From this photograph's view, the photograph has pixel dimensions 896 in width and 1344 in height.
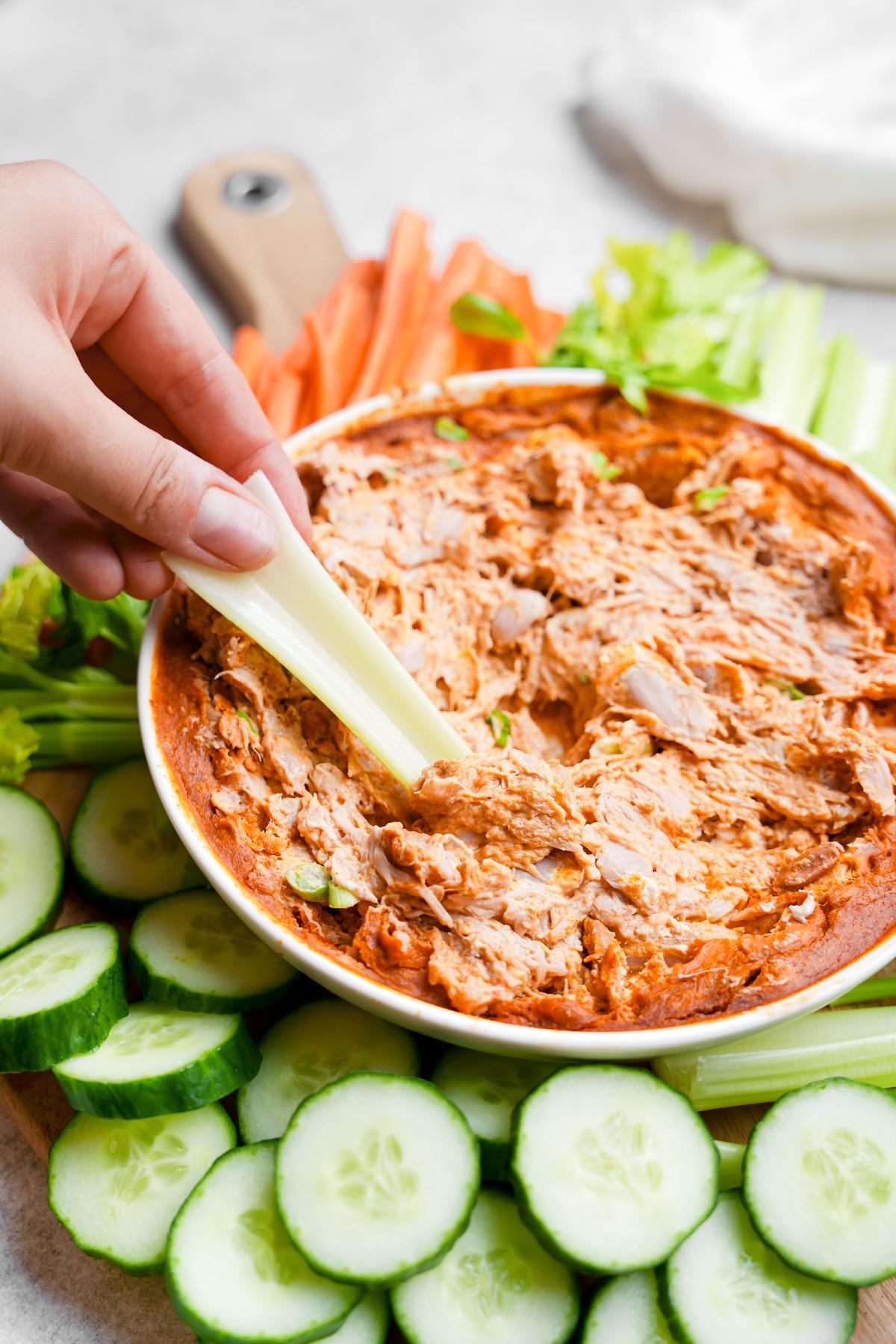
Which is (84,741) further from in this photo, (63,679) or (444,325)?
(444,325)

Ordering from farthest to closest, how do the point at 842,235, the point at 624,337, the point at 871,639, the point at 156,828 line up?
1. the point at 842,235
2. the point at 624,337
3. the point at 156,828
4. the point at 871,639

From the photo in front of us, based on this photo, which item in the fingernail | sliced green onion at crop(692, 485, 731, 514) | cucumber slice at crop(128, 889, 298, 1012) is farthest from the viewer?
sliced green onion at crop(692, 485, 731, 514)

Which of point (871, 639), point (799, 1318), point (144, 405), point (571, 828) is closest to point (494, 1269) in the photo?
point (799, 1318)

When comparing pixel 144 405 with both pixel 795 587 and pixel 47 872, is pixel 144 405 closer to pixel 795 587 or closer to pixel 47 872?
pixel 47 872

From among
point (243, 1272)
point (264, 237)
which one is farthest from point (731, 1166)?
point (264, 237)

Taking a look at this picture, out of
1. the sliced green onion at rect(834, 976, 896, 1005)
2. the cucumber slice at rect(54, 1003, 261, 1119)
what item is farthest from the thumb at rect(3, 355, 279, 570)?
the sliced green onion at rect(834, 976, 896, 1005)

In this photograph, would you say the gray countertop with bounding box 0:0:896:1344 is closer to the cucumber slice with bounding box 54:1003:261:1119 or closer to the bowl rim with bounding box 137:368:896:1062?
the bowl rim with bounding box 137:368:896:1062

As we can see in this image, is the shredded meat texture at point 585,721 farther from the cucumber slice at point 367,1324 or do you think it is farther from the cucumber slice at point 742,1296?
the cucumber slice at point 367,1324
